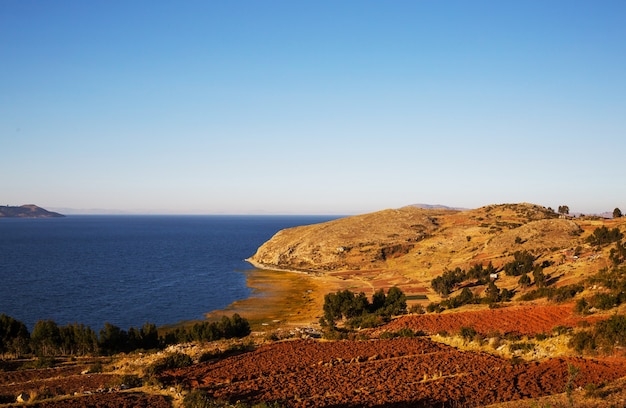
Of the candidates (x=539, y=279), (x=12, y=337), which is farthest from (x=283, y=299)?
(x=12, y=337)

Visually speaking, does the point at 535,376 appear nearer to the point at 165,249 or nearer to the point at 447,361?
the point at 447,361

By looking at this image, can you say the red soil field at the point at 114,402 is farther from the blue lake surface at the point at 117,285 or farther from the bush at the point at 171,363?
the blue lake surface at the point at 117,285

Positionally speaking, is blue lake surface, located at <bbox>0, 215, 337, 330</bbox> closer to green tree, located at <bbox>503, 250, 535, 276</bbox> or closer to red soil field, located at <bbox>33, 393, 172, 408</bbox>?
red soil field, located at <bbox>33, 393, 172, 408</bbox>

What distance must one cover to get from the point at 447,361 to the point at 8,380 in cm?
2380

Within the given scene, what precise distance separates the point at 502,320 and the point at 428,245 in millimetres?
68145

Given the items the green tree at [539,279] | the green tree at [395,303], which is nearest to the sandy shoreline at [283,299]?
the green tree at [395,303]

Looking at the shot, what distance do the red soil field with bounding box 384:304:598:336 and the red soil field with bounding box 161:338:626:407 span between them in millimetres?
5523

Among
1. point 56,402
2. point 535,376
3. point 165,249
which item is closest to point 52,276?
point 165,249

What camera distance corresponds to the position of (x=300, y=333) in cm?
3456

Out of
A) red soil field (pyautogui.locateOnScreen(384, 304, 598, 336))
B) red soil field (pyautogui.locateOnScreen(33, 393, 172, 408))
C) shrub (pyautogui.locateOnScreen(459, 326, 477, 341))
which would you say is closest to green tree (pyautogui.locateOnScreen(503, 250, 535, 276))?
red soil field (pyautogui.locateOnScreen(384, 304, 598, 336))

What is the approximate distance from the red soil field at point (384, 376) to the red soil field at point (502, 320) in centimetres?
552

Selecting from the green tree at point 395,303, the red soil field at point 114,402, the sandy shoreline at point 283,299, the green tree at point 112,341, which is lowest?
the sandy shoreline at point 283,299

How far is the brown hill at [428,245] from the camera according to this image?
7175 centimetres

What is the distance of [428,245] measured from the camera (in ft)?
327
